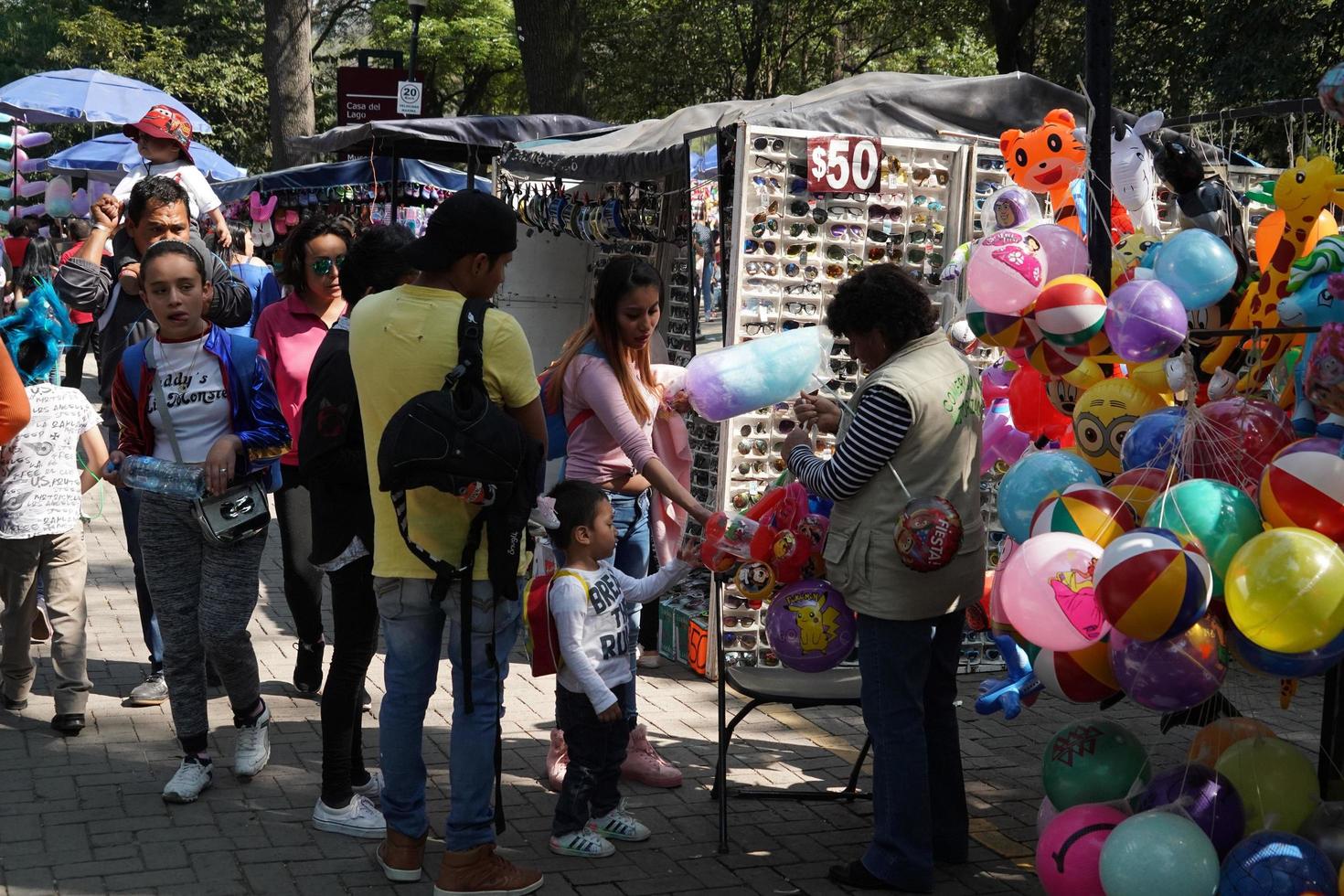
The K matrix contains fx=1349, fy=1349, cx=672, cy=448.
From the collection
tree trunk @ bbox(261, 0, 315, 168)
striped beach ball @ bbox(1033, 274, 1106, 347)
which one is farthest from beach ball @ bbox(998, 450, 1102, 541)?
tree trunk @ bbox(261, 0, 315, 168)

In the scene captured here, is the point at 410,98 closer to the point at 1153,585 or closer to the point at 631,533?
the point at 631,533

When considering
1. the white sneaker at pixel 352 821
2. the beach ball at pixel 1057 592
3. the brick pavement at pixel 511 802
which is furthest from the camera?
the white sneaker at pixel 352 821

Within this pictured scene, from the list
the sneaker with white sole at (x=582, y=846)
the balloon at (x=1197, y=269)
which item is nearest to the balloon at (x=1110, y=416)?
the balloon at (x=1197, y=269)

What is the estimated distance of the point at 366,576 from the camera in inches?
171

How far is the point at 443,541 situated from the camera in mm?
3729

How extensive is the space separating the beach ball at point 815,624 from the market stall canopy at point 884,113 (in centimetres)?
273

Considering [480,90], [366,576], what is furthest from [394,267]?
[480,90]

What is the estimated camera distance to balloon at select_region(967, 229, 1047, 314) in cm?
400

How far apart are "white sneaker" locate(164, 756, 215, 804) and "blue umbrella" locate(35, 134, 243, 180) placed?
13.5m

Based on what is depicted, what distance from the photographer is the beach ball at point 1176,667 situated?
11.0 ft

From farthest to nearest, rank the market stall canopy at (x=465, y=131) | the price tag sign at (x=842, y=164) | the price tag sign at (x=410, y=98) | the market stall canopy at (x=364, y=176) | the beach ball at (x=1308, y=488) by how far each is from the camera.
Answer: the price tag sign at (x=410, y=98) → the market stall canopy at (x=364, y=176) → the market stall canopy at (x=465, y=131) → the price tag sign at (x=842, y=164) → the beach ball at (x=1308, y=488)

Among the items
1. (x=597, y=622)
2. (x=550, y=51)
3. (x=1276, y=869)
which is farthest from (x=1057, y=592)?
(x=550, y=51)

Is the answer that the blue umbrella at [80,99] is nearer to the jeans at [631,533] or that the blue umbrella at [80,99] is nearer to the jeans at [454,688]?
the jeans at [631,533]

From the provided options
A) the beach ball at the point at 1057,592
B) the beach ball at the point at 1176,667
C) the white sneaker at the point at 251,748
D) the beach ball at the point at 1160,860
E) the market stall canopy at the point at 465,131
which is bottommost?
the white sneaker at the point at 251,748
